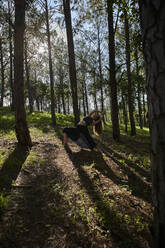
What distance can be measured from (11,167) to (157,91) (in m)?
4.50

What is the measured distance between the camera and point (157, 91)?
3.82ft

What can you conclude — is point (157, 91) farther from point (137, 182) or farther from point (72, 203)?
point (137, 182)

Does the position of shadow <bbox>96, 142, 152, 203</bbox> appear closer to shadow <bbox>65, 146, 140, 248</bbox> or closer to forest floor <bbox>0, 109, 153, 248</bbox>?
forest floor <bbox>0, 109, 153, 248</bbox>

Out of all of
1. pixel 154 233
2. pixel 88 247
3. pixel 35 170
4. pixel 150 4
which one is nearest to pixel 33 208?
pixel 88 247

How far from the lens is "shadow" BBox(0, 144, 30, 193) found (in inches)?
139

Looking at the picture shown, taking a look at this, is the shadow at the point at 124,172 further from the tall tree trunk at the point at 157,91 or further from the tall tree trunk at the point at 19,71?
the tall tree trunk at the point at 157,91

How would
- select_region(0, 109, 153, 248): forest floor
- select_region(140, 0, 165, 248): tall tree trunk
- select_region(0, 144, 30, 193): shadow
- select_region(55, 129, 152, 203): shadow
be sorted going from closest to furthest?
select_region(140, 0, 165, 248): tall tree trunk < select_region(0, 109, 153, 248): forest floor < select_region(0, 144, 30, 193): shadow < select_region(55, 129, 152, 203): shadow

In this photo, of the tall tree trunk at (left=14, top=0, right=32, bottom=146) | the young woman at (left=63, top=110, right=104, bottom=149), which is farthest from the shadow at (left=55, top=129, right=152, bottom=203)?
the tall tree trunk at (left=14, top=0, right=32, bottom=146)

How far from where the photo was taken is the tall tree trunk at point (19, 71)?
5.97 meters

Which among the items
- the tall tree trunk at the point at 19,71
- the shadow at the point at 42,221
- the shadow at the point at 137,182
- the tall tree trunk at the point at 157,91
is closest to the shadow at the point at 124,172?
the shadow at the point at 137,182

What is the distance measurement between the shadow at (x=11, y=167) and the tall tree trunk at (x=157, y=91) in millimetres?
3197

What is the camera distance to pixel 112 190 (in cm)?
365

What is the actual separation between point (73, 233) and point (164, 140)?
7.05 feet

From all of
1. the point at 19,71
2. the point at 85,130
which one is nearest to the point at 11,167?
the point at 85,130
